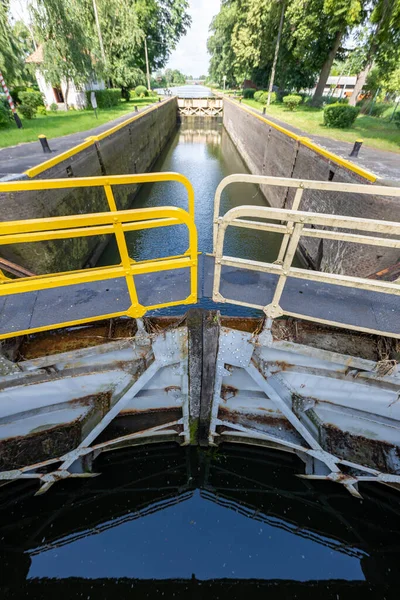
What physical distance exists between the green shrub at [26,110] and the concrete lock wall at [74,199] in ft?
19.2

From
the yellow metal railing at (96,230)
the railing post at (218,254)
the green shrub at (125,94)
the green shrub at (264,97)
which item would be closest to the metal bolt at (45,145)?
the yellow metal railing at (96,230)

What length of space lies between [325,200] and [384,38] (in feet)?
37.7

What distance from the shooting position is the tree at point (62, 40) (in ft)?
46.2

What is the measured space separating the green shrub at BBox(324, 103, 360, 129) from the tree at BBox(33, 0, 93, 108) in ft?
47.0

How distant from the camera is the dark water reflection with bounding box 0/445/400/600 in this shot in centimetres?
344

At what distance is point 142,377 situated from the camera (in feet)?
12.0

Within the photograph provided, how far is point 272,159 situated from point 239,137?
36.8ft

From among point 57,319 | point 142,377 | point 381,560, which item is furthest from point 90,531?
point 381,560

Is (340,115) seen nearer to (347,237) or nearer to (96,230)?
(347,237)

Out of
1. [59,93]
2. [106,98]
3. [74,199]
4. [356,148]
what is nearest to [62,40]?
[106,98]

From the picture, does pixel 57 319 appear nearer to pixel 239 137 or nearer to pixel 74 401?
pixel 74 401

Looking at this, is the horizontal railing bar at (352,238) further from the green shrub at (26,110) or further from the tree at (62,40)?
the tree at (62,40)

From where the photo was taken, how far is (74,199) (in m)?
7.72

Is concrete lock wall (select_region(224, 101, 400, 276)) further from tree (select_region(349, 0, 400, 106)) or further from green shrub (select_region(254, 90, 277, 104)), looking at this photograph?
green shrub (select_region(254, 90, 277, 104))
